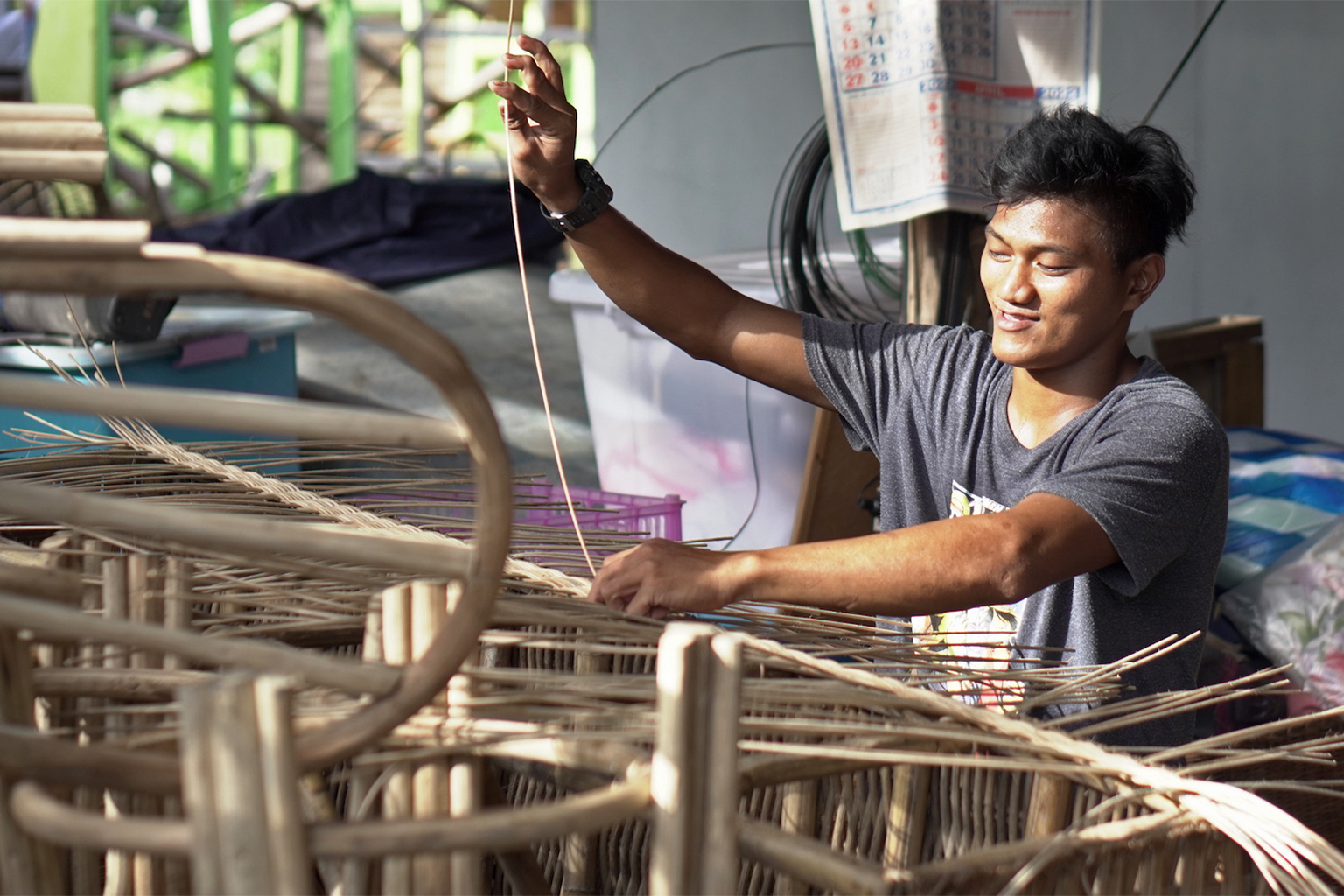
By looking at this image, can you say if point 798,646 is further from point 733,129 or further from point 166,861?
point 733,129

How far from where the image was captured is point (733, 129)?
3824mm

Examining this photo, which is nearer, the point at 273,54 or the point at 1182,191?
the point at 1182,191

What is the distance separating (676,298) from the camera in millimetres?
1665

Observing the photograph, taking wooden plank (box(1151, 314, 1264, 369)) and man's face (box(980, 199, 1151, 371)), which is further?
wooden plank (box(1151, 314, 1264, 369))

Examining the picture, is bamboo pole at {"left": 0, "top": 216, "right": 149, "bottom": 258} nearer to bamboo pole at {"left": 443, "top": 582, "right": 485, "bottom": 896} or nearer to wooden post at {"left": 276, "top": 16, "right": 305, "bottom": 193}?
bamboo pole at {"left": 443, "top": 582, "right": 485, "bottom": 896}

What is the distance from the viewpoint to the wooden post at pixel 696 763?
66 cm

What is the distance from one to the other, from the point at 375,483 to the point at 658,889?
96 centimetres

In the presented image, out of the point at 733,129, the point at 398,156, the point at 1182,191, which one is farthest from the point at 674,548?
the point at 398,156

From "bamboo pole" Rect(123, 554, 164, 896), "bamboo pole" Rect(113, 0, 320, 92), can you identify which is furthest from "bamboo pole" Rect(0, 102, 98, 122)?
"bamboo pole" Rect(113, 0, 320, 92)

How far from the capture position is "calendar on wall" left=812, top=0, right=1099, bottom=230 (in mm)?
1981

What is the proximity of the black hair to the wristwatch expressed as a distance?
46cm

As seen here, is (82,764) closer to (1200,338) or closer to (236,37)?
(1200,338)

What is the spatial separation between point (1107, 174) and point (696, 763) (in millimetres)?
930

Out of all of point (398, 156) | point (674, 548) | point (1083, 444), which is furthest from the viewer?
point (398, 156)
